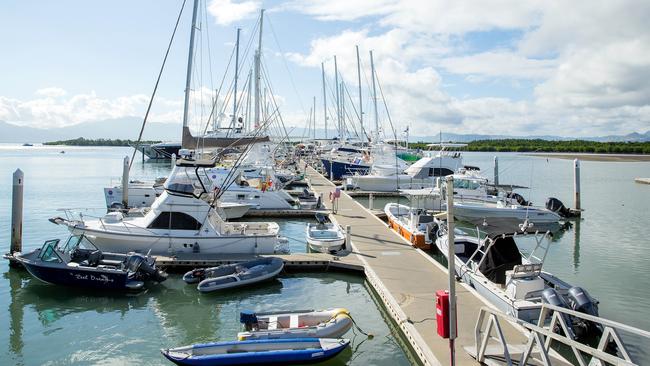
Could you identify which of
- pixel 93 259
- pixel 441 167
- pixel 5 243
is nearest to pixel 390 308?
pixel 93 259

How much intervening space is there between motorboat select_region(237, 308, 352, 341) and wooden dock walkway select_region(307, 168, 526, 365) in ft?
5.07

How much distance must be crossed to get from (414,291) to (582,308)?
411 cm

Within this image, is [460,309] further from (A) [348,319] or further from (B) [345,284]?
(B) [345,284]

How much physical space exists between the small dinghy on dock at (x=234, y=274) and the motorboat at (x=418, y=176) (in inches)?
974

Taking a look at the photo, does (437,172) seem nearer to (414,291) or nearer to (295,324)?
(414,291)

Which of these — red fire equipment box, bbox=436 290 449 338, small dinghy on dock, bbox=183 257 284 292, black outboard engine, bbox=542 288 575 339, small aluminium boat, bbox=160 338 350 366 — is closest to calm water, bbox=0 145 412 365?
small dinghy on dock, bbox=183 257 284 292

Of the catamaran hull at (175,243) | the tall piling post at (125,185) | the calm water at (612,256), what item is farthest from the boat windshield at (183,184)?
the calm water at (612,256)

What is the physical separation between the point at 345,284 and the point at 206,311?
181 inches

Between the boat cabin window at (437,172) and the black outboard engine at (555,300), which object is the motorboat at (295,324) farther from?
the boat cabin window at (437,172)

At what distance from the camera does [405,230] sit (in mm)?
21844

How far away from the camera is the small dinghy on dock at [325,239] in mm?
18672

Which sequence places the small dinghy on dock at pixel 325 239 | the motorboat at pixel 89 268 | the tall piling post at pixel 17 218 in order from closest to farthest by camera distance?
the motorboat at pixel 89 268, the tall piling post at pixel 17 218, the small dinghy on dock at pixel 325 239

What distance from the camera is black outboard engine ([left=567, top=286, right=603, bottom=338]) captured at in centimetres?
1162

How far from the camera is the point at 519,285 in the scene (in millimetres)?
12281
